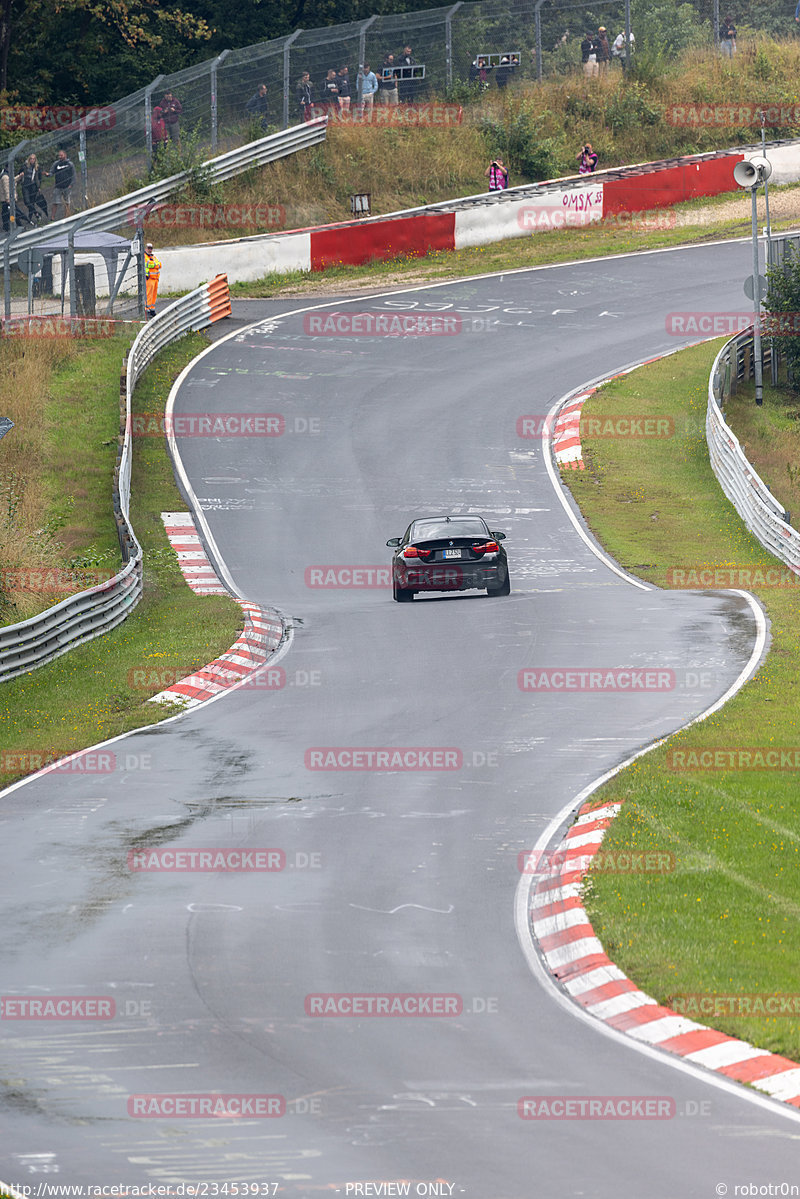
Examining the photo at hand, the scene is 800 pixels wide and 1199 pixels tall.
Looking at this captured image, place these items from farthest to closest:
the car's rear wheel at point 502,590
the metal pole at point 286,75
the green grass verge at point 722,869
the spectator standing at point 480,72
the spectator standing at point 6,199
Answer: the spectator standing at point 480,72 → the metal pole at point 286,75 → the spectator standing at point 6,199 → the car's rear wheel at point 502,590 → the green grass verge at point 722,869

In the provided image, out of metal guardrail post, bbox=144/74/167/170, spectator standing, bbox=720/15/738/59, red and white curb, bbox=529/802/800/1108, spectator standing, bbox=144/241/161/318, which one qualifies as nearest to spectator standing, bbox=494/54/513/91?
spectator standing, bbox=720/15/738/59

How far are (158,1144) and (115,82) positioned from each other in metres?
56.0

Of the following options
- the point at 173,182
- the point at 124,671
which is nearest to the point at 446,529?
the point at 124,671

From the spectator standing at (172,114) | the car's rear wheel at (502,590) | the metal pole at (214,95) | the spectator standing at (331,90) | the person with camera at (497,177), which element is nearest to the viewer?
the car's rear wheel at (502,590)

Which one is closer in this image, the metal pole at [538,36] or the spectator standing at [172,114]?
the spectator standing at [172,114]

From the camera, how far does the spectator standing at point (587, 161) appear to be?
192ft

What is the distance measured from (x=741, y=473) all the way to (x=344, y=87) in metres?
29.7

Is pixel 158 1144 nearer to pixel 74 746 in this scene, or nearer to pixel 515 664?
pixel 74 746

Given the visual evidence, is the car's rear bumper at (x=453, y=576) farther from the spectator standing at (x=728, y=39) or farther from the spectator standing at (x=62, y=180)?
the spectator standing at (x=728, y=39)

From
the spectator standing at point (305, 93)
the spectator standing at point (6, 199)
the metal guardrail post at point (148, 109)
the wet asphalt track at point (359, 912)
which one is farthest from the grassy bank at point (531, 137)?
the wet asphalt track at point (359, 912)

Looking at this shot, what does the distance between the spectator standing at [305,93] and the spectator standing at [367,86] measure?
6.05 ft

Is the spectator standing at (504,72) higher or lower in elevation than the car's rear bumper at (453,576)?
higher

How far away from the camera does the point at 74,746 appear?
18.6 metres

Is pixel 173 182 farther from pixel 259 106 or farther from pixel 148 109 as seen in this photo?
pixel 259 106
